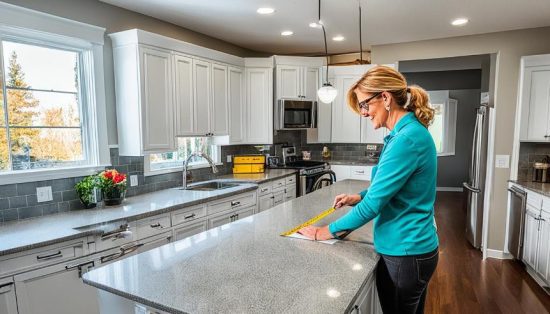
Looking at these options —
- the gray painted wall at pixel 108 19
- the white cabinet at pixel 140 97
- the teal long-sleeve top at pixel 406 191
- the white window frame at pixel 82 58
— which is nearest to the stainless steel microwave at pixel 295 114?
the gray painted wall at pixel 108 19

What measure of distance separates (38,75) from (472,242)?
5015 millimetres

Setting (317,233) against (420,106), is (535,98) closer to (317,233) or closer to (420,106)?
(420,106)

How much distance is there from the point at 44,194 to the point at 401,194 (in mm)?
2469

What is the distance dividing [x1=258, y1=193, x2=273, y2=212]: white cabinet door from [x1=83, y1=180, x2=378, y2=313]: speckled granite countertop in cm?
199

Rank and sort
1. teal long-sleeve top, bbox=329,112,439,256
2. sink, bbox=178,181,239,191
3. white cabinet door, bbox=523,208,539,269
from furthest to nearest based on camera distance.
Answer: sink, bbox=178,181,239,191, white cabinet door, bbox=523,208,539,269, teal long-sleeve top, bbox=329,112,439,256

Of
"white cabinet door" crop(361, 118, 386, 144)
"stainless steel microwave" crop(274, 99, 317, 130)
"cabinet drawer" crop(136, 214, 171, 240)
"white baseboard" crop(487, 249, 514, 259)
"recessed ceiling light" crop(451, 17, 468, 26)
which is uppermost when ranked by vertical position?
"recessed ceiling light" crop(451, 17, 468, 26)

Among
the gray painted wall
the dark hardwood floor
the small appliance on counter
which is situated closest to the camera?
the gray painted wall

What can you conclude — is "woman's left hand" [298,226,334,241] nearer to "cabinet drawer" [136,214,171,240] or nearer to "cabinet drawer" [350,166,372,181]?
"cabinet drawer" [136,214,171,240]

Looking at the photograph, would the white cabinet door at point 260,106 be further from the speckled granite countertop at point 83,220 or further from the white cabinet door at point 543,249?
the white cabinet door at point 543,249

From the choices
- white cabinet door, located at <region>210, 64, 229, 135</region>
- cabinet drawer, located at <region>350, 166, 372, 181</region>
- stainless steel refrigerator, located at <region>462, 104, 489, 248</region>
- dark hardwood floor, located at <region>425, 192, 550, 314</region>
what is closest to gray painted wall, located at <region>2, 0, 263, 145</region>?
white cabinet door, located at <region>210, 64, 229, 135</region>

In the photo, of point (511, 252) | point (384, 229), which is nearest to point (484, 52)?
point (511, 252)

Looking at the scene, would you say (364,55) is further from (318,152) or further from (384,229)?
(384,229)

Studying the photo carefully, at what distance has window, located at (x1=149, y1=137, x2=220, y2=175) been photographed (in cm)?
337

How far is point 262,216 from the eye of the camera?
2045 mm
